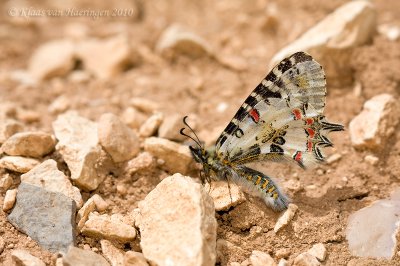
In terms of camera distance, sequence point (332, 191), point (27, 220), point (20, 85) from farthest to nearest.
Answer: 1. point (20, 85)
2. point (332, 191)
3. point (27, 220)

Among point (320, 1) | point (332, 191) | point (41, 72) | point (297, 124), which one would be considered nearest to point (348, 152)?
point (332, 191)

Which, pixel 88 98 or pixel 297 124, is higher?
pixel 297 124

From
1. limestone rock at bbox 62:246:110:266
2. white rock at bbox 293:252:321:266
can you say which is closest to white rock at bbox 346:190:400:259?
A: white rock at bbox 293:252:321:266

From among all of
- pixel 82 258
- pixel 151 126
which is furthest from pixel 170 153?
pixel 82 258

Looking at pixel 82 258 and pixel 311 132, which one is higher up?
pixel 311 132

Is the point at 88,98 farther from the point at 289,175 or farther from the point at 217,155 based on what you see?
the point at 289,175

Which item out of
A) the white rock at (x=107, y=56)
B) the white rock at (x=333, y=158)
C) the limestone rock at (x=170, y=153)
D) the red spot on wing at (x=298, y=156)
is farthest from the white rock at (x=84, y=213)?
the white rock at (x=107, y=56)

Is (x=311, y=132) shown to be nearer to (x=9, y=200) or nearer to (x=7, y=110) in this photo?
(x=9, y=200)

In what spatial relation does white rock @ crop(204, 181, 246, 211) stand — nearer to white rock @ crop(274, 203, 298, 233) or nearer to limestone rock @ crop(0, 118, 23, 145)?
white rock @ crop(274, 203, 298, 233)

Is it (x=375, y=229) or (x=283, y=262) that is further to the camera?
(x=375, y=229)
